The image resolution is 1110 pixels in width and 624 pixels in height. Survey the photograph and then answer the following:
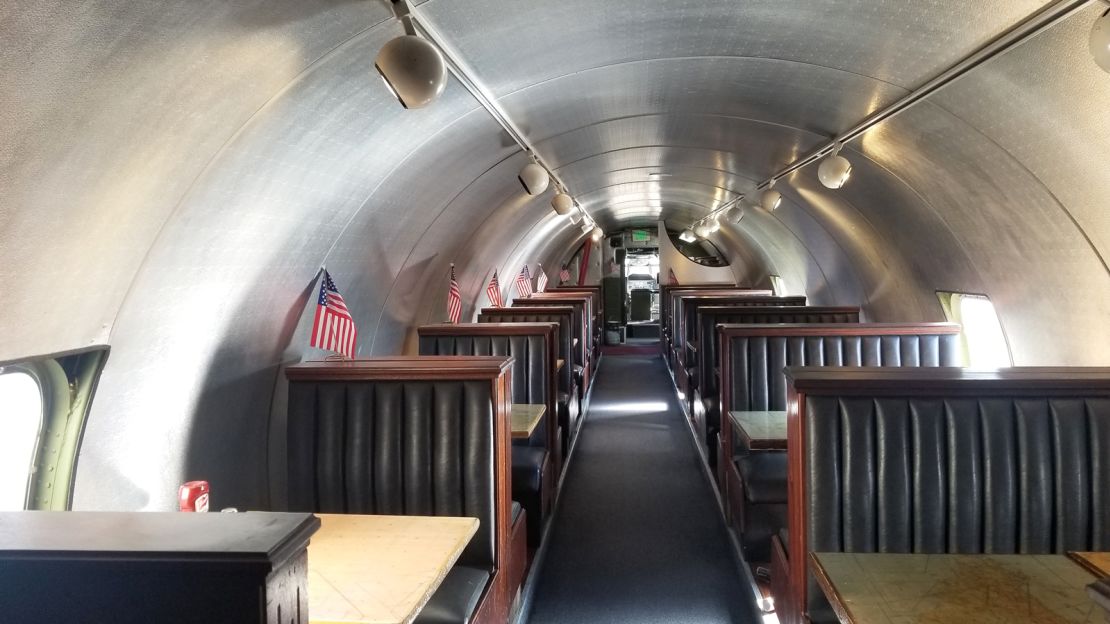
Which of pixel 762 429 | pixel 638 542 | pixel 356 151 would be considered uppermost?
pixel 356 151

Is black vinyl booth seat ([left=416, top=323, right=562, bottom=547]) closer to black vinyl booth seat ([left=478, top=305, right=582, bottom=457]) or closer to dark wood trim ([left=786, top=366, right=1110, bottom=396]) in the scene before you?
black vinyl booth seat ([left=478, top=305, right=582, bottom=457])

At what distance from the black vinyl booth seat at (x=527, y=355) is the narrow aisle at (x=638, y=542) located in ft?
1.43

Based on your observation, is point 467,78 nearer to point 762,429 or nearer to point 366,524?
point 366,524

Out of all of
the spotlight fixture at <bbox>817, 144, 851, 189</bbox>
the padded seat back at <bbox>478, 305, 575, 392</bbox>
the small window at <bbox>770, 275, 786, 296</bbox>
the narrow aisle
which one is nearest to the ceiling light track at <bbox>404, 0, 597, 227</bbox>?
the spotlight fixture at <bbox>817, 144, 851, 189</bbox>

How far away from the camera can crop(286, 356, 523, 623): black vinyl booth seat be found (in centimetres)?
334

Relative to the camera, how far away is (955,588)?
2.15m

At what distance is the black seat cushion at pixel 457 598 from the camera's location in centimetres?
283

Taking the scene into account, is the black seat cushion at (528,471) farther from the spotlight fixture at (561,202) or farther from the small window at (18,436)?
the spotlight fixture at (561,202)

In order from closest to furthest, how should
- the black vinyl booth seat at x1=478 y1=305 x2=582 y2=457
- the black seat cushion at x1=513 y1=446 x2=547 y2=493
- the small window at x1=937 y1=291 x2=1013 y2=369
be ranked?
1. the black seat cushion at x1=513 y1=446 x2=547 y2=493
2. the small window at x1=937 y1=291 x2=1013 y2=369
3. the black vinyl booth seat at x1=478 y1=305 x2=582 y2=457

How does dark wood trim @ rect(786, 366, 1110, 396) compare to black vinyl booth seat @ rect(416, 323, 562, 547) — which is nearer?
dark wood trim @ rect(786, 366, 1110, 396)

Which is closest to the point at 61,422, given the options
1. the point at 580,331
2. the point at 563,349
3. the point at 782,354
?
the point at 782,354

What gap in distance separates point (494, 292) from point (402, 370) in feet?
24.8

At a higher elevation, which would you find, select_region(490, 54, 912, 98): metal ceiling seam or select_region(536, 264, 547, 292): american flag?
select_region(490, 54, 912, 98): metal ceiling seam

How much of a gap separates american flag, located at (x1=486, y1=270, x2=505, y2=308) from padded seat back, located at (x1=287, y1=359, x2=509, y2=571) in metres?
7.26
